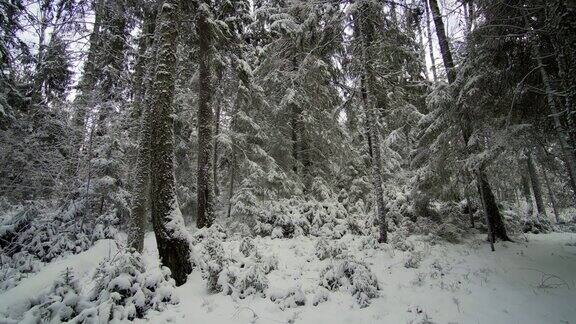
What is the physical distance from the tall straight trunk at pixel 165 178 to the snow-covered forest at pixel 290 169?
0.04 m

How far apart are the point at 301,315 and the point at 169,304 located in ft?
8.68

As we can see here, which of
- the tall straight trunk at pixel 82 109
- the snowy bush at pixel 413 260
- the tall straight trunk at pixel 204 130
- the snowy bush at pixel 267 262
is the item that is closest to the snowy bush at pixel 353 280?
the snowy bush at pixel 267 262

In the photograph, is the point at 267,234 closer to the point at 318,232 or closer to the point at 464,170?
the point at 318,232

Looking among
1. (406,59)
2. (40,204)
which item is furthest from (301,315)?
(406,59)

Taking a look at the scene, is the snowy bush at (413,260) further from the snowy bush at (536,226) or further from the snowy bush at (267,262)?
the snowy bush at (536,226)

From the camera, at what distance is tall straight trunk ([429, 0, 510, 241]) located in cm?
1008

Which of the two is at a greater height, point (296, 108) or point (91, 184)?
point (296, 108)

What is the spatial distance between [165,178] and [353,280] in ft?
15.9

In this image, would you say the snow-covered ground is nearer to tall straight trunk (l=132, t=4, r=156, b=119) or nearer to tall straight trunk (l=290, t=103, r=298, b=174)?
tall straight trunk (l=132, t=4, r=156, b=119)

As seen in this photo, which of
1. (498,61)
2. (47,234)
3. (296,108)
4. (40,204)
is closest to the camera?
(498,61)

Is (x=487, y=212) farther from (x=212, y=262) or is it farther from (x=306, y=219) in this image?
(x=212, y=262)

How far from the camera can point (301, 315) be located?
6.44m

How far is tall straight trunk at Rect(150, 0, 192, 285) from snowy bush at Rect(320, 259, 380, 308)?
3278mm

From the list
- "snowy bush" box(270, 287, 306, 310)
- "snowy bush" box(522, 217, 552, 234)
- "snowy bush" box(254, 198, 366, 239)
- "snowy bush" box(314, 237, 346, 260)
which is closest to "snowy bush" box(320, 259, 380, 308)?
"snowy bush" box(270, 287, 306, 310)
